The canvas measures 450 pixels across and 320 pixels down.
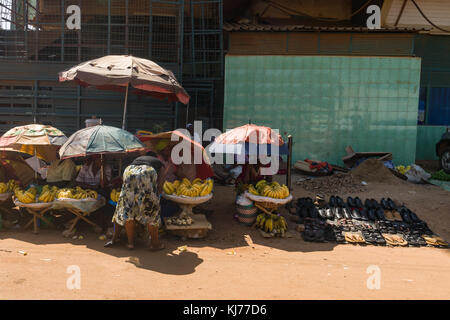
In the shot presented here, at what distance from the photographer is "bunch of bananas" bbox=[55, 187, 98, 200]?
608 cm

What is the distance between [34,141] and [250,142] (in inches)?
157

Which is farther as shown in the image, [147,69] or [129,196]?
[147,69]

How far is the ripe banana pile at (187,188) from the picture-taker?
648cm

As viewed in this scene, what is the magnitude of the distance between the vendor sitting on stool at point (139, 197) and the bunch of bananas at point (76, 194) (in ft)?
3.12

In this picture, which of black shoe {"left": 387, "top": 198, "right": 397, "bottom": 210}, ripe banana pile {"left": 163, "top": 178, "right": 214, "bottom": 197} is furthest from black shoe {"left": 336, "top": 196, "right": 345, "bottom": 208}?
ripe banana pile {"left": 163, "top": 178, "right": 214, "bottom": 197}

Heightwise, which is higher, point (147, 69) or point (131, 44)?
point (131, 44)

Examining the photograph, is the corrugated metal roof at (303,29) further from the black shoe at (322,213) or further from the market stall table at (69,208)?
the market stall table at (69,208)

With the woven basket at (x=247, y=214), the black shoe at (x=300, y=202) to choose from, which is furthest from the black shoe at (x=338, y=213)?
the woven basket at (x=247, y=214)

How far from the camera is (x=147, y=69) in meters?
7.22

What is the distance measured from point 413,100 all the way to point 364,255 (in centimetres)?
767

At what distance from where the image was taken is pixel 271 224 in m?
6.74

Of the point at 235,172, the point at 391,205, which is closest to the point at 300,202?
the point at 391,205
